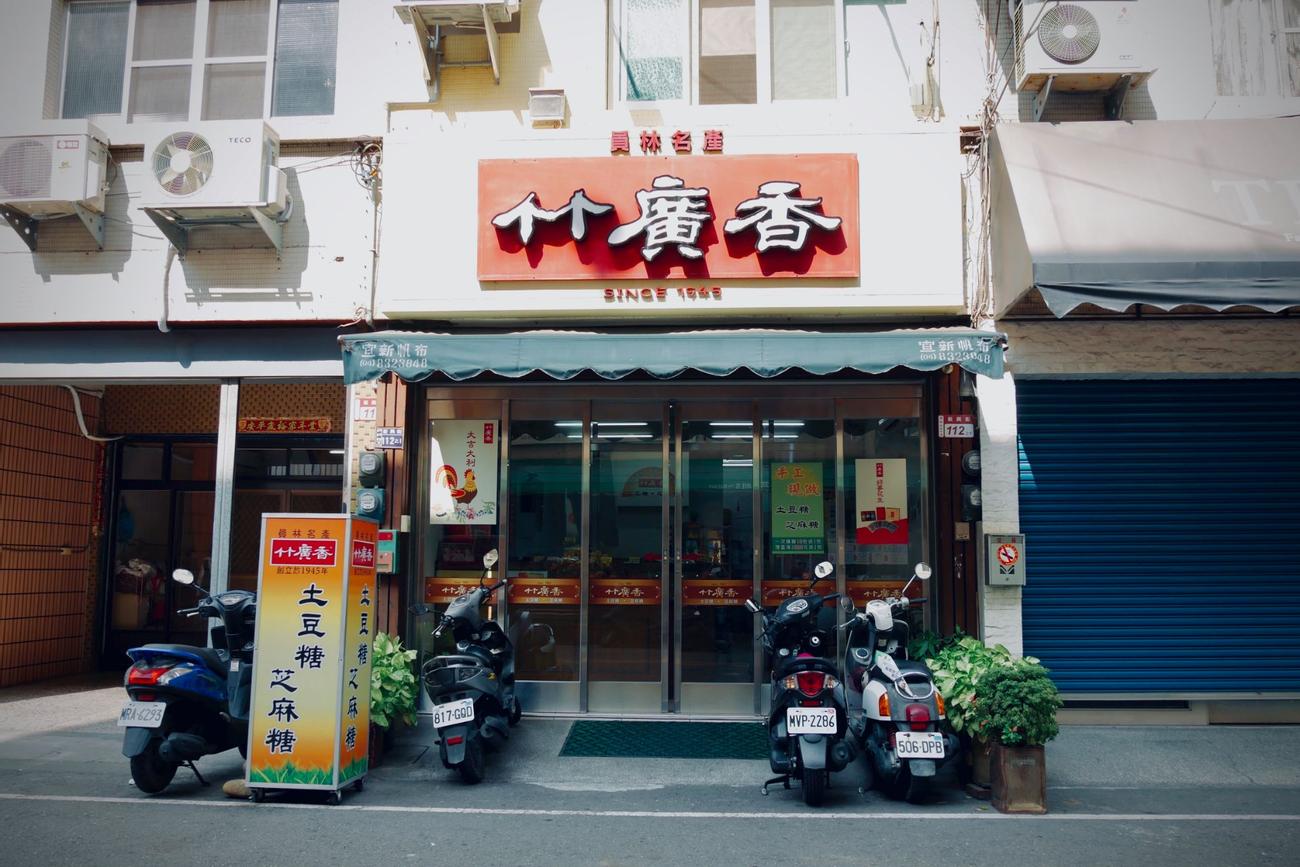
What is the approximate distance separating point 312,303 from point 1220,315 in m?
8.78

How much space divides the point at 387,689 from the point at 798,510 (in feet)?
13.8

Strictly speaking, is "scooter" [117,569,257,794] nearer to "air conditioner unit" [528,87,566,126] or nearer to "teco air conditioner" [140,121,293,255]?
"teco air conditioner" [140,121,293,255]

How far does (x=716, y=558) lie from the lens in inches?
360

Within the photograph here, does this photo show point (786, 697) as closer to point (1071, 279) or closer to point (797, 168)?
point (1071, 279)

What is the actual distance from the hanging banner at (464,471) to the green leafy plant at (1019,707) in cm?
493

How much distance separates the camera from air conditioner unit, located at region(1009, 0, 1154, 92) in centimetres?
836

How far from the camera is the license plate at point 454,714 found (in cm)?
719

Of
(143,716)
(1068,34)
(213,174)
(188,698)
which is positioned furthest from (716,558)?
(213,174)

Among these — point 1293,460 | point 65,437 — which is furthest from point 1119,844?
point 65,437

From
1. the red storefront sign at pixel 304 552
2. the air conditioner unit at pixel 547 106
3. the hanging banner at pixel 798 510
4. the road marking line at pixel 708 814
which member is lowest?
the road marking line at pixel 708 814

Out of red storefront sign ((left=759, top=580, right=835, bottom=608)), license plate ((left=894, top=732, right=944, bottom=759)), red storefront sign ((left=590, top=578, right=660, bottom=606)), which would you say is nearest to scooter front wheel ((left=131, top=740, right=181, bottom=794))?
red storefront sign ((left=590, top=578, right=660, bottom=606))

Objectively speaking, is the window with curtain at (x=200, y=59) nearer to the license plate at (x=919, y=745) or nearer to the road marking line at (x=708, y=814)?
the road marking line at (x=708, y=814)

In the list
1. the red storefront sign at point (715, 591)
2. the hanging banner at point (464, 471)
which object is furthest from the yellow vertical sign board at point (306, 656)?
the red storefront sign at point (715, 591)

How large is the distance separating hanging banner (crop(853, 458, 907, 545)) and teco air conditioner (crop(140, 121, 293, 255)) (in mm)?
6402
